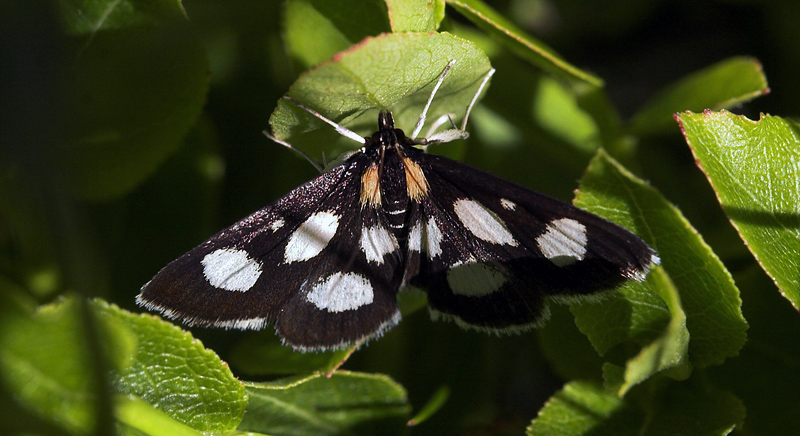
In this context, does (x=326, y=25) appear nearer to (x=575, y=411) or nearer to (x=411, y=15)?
(x=411, y=15)

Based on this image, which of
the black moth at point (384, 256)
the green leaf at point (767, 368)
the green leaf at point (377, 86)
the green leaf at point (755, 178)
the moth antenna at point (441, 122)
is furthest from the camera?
the moth antenna at point (441, 122)

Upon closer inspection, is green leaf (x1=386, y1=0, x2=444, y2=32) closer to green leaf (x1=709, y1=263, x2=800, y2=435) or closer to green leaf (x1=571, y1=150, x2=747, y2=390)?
green leaf (x1=571, y1=150, x2=747, y2=390)

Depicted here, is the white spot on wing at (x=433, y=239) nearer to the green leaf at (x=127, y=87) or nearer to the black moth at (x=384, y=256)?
the black moth at (x=384, y=256)

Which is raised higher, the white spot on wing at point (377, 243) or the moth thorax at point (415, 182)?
the moth thorax at point (415, 182)

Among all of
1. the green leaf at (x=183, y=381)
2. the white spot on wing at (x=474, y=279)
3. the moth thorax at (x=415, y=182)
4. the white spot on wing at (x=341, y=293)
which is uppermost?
the moth thorax at (x=415, y=182)

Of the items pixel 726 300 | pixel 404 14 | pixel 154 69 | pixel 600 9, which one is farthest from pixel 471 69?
pixel 600 9

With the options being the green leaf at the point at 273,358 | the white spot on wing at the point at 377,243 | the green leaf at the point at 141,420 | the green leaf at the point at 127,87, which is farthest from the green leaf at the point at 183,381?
the green leaf at the point at 127,87
